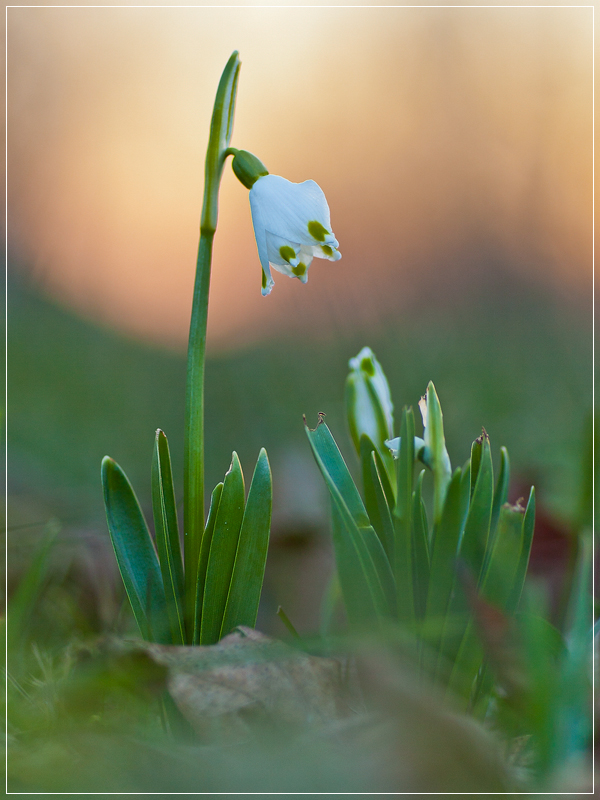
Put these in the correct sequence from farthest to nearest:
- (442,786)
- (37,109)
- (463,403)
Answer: (37,109) → (463,403) → (442,786)

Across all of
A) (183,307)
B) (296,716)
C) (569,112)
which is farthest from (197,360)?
(569,112)

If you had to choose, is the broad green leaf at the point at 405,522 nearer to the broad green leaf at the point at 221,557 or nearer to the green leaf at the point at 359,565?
the green leaf at the point at 359,565

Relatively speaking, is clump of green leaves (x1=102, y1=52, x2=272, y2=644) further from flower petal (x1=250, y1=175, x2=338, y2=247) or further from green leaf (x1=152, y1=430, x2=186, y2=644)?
flower petal (x1=250, y1=175, x2=338, y2=247)

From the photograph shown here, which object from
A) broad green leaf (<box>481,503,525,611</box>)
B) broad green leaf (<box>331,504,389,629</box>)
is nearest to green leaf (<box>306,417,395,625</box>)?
broad green leaf (<box>331,504,389,629</box>)

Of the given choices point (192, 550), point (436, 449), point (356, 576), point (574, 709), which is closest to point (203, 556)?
point (192, 550)

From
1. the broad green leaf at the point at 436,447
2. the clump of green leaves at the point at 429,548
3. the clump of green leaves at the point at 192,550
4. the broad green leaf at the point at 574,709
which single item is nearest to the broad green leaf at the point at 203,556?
the clump of green leaves at the point at 192,550

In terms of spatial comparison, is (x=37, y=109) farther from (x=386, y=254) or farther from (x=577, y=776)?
(x=577, y=776)

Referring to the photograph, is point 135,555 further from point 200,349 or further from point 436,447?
point 436,447
